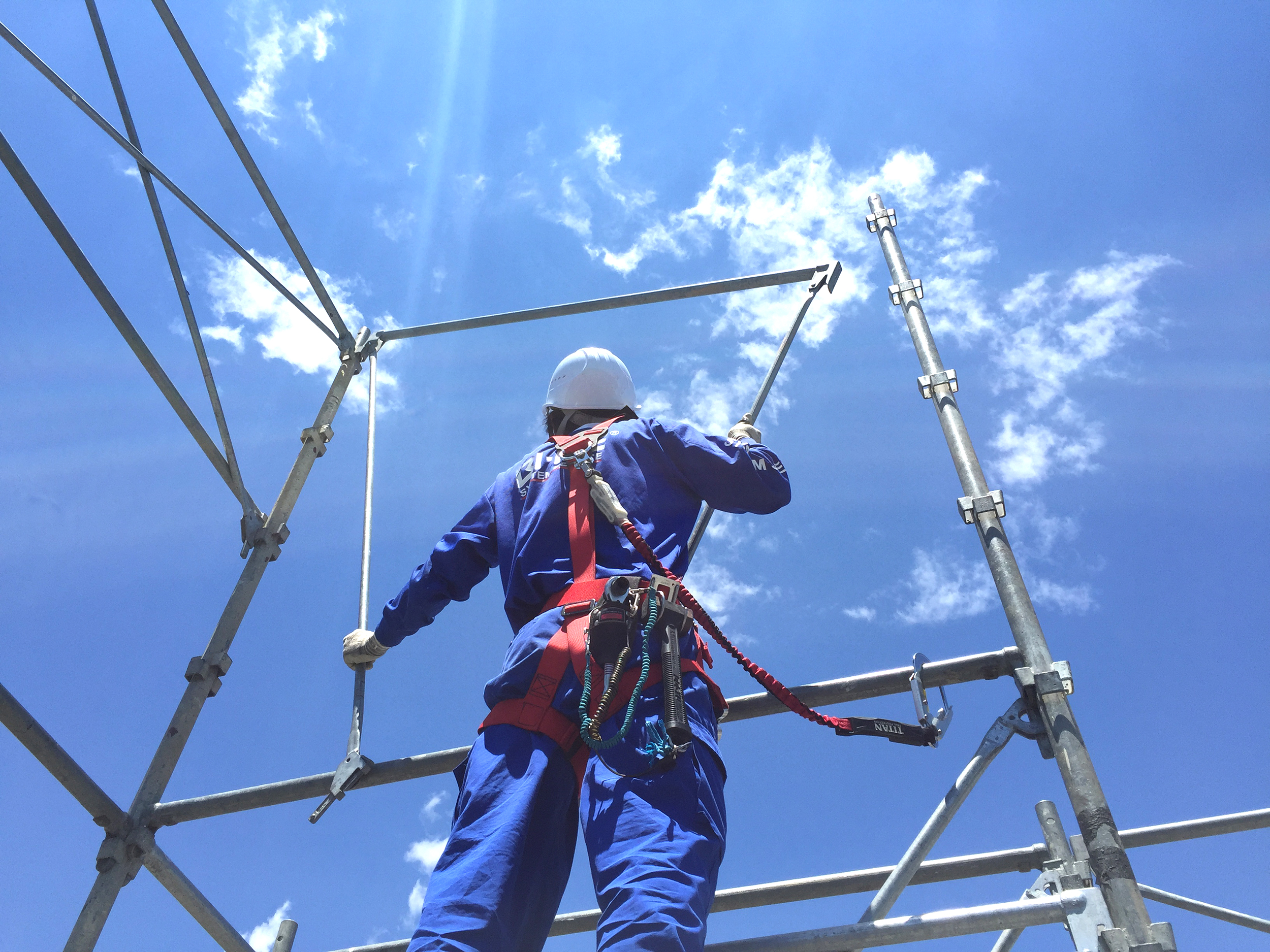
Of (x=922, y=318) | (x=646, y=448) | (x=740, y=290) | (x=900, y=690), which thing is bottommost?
(x=900, y=690)

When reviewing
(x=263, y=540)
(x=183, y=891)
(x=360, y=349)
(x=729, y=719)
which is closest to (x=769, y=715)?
(x=729, y=719)

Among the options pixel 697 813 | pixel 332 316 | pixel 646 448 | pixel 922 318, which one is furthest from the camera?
pixel 332 316

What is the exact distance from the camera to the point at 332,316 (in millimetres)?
6207

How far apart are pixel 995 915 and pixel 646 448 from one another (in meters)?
1.92

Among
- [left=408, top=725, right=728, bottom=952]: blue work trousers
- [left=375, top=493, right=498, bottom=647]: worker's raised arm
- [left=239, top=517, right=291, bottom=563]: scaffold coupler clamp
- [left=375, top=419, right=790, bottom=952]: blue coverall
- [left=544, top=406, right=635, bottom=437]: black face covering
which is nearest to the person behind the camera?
[left=408, top=725, right=728, bottom=952]: blue work trousers

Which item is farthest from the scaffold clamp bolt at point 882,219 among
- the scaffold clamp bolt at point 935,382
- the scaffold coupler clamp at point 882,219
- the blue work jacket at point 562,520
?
the blue work jacket at point 562,520

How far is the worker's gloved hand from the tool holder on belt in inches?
36.8

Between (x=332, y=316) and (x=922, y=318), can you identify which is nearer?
(x=922, y=318)

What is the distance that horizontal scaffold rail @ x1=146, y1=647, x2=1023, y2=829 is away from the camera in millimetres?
3480

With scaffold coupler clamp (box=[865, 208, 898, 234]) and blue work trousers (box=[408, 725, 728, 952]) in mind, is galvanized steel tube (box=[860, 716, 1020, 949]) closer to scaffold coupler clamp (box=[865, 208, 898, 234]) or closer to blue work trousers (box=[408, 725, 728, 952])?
blue work trousers (box=[408, 725, 728, 952])

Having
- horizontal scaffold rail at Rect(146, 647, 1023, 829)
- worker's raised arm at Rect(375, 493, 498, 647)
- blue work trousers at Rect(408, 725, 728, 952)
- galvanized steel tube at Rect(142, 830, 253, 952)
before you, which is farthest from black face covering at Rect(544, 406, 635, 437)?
galvanized steel tube at Rect(142, 830, 253, 952)

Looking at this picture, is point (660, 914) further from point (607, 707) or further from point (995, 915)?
point (995, 915)

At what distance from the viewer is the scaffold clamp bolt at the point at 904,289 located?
495cm

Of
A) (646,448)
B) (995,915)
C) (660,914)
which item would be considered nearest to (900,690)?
(995,915)
